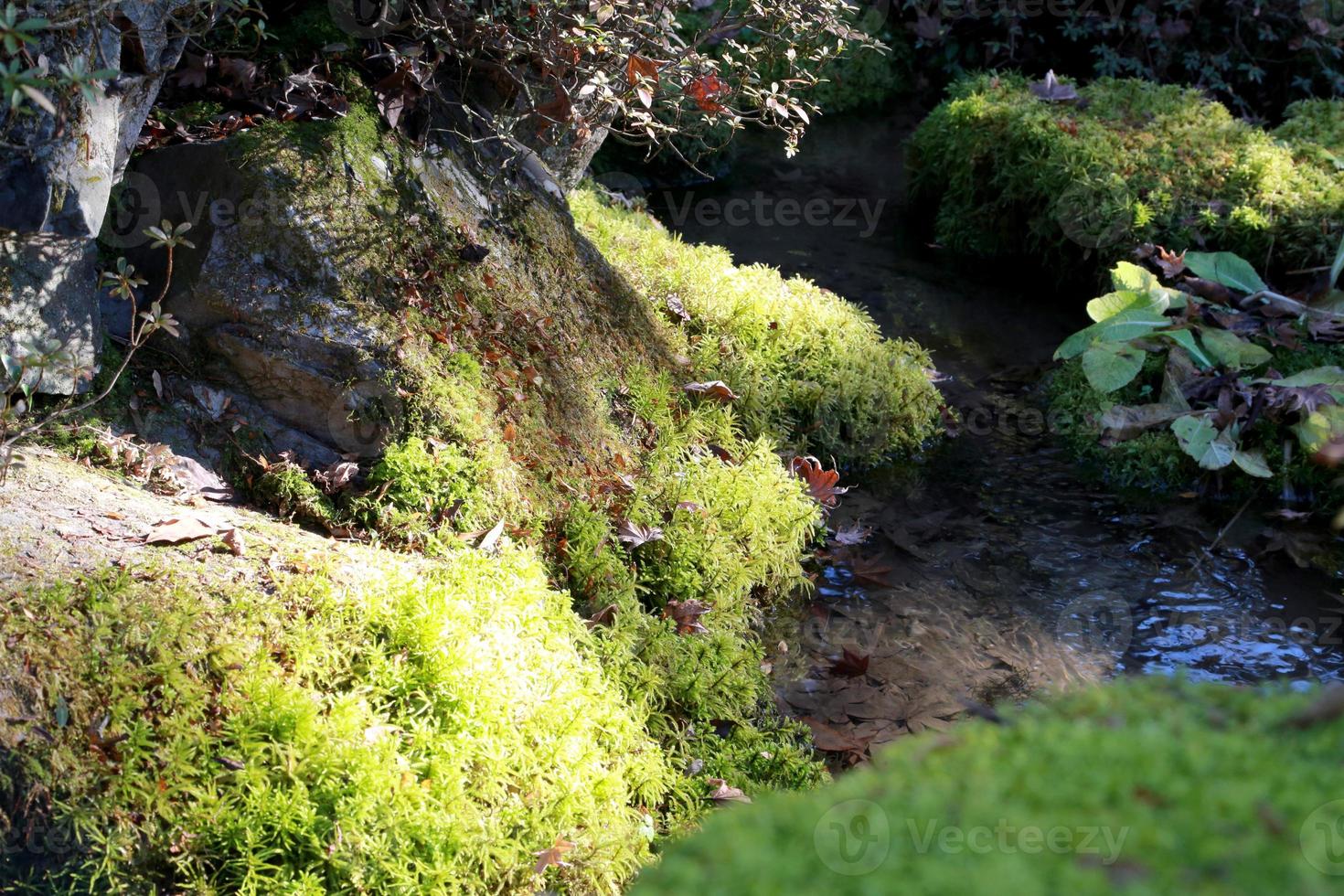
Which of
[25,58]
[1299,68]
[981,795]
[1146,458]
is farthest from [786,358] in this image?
[1299,68]

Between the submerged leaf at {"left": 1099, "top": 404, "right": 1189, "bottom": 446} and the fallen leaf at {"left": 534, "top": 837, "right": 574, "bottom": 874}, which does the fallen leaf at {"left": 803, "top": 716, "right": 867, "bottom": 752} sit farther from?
the submerged leaf at {"left": 1099, "top": 404, "right": 1189, "bottom": 446}

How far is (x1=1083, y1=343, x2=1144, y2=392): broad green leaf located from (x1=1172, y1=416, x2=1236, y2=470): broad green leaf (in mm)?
395

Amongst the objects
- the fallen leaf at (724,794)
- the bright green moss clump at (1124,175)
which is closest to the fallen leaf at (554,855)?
the fallen leaf at (724,794)

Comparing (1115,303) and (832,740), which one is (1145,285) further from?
(832,740)

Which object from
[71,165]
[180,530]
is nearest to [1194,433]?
[180,530]

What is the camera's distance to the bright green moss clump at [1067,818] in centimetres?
120

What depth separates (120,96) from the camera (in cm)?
354

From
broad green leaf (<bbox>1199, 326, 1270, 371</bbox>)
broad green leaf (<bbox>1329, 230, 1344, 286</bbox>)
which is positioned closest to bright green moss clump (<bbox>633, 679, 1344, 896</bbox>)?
broad green leaf (<bbox>1199, 326, 1270, 371</bbox>)

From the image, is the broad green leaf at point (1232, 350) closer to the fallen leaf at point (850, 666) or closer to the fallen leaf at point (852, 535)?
the fallen leaf at point (852, 535)

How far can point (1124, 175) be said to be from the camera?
7.32m

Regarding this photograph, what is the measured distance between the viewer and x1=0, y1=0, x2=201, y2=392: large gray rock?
323cm

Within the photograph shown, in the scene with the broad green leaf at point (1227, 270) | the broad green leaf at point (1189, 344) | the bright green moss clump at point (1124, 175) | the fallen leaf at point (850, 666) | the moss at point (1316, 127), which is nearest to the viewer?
the fallen leaf at point (850, 666)

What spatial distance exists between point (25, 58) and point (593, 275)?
2580mm

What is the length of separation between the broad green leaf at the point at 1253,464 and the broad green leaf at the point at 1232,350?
0.66 metres
